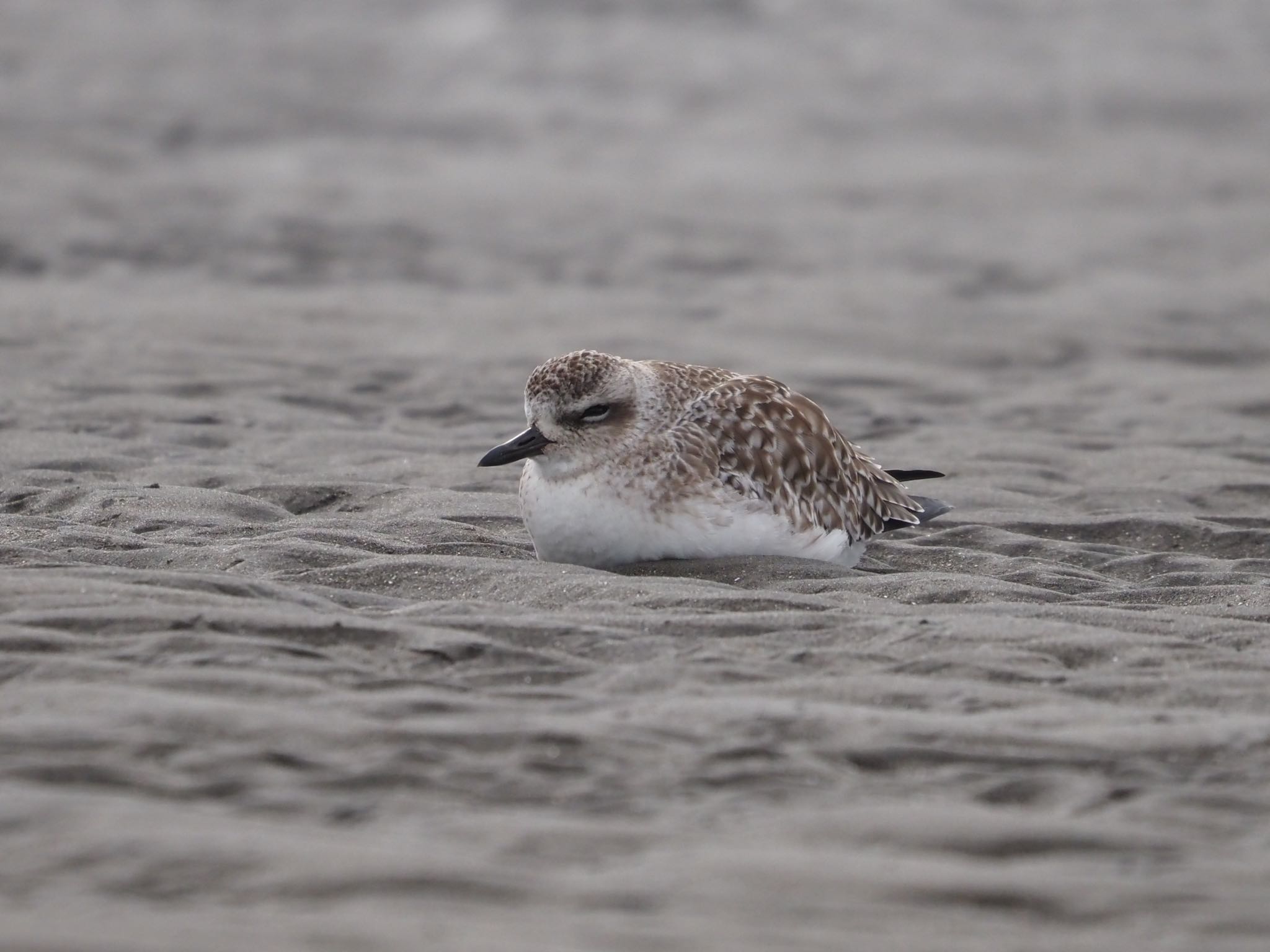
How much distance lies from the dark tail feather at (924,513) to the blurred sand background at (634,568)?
4.0 inches

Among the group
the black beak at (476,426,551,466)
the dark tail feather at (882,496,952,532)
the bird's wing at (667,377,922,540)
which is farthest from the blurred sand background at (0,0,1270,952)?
the black beak at (476,426,551,466)

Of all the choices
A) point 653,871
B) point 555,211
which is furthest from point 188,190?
point 653,871

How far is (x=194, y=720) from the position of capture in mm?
4680

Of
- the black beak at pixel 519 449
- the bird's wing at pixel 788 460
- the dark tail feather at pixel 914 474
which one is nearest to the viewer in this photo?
the black beak at pixel 519 449

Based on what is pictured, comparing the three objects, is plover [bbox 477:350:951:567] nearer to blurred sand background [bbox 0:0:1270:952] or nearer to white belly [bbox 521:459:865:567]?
white belly [bbox 521:459:865:567]

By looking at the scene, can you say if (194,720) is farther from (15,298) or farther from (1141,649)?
(15,298)

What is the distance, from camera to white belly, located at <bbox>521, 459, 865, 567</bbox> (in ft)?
21.9

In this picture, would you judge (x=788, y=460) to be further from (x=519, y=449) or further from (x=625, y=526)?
(x=519, y=449)

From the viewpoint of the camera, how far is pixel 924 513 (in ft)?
25.9

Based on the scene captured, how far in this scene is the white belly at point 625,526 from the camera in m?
6.69

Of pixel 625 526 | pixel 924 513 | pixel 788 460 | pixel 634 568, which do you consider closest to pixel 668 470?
pixel 625 526

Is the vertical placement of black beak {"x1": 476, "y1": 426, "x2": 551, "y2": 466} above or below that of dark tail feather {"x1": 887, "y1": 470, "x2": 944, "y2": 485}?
above

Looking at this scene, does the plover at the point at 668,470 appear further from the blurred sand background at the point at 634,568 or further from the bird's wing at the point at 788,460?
the blurred sand background at the point at 634,568

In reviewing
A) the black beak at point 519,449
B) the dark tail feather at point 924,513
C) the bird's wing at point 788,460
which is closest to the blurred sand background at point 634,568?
the dark tail feather at point 924,513
